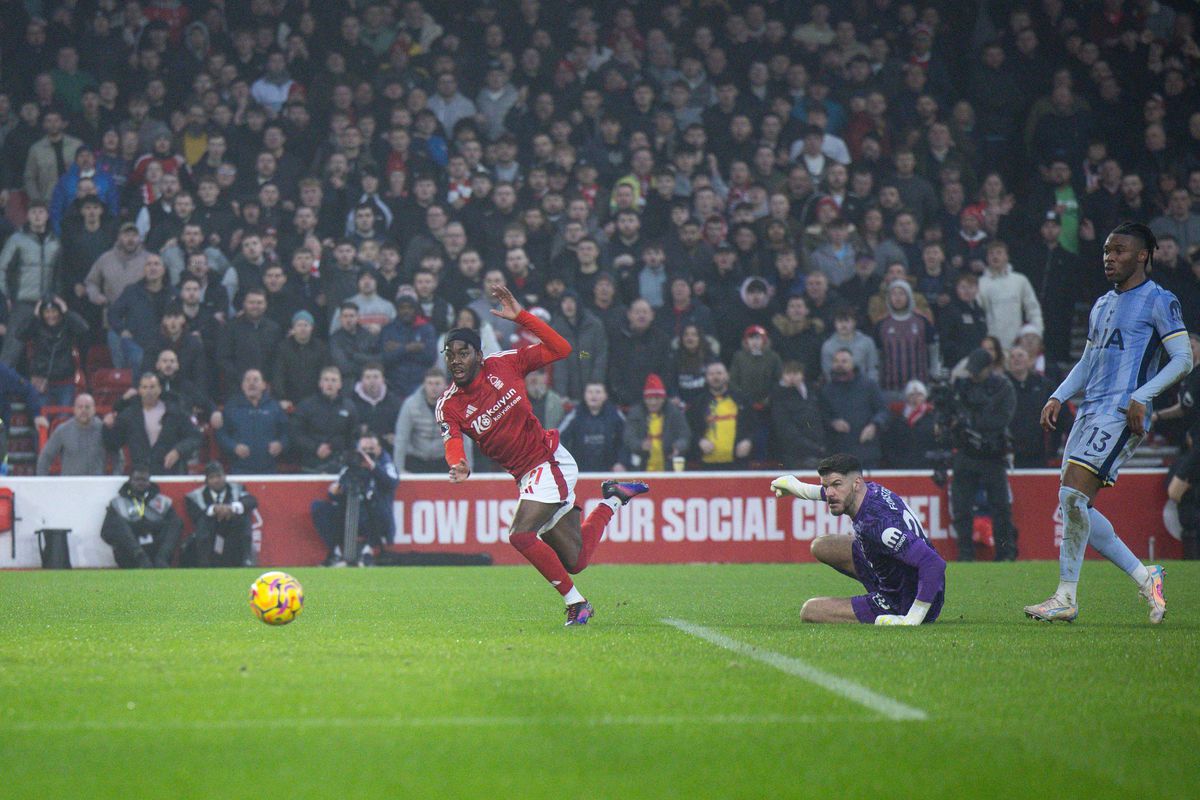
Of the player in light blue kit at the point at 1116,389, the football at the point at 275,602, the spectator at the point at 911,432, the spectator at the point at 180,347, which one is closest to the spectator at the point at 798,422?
the spectator at the point at 911,432

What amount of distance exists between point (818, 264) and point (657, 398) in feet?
10.3

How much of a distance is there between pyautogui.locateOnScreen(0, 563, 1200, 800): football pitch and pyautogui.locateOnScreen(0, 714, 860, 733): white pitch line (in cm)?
2

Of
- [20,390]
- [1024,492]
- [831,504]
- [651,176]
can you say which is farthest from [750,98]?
[831,504]

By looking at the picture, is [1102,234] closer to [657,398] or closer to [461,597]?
[657,398]

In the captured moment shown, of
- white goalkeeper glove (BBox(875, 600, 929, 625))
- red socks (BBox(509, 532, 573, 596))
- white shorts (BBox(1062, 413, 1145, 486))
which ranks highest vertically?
white shorts (BBox(1062, 413, 1145, 486))

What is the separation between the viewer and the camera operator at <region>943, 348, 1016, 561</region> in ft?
53.1

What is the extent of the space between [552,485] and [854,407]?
848cm

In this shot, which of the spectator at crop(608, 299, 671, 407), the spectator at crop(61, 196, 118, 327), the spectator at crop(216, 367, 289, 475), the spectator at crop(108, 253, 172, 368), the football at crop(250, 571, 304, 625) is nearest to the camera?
the football at crop(250, 571, 304, 625)

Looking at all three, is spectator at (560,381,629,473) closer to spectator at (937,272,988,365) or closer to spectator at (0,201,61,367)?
spectator at (937,272,988,365)

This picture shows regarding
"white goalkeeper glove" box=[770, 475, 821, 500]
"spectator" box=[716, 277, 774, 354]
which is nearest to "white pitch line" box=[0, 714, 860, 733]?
"white goalkeeper glove" box=[770, 475, 821, 500]

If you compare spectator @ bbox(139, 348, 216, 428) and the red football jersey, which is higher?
spectator @ bbox(139, 348, 216, 428)

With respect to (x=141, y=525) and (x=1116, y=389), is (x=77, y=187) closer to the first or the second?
(x=141, y=525)

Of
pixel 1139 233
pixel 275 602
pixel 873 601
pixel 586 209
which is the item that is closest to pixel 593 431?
pixel 586 209

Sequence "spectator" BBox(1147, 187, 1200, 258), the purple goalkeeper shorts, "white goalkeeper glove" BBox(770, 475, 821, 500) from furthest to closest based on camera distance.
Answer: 1. "spectator" BBox(1147, 187, 1200, 258)
2. "white goalkeeper glove" BBox(770, 475, 821, 500)
3. the purple goalkeeper shorts
